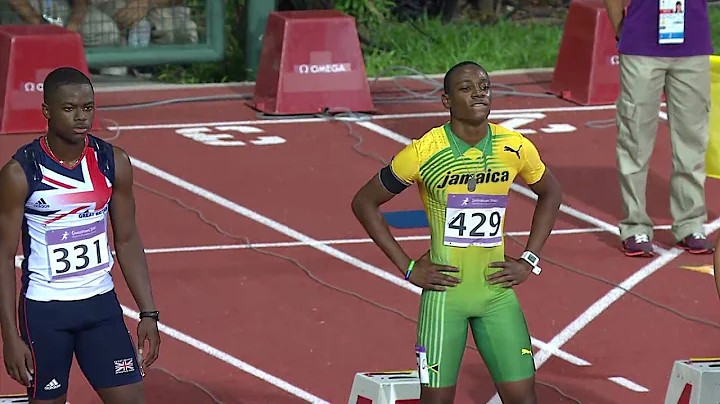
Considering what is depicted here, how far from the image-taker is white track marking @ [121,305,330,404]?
780cm

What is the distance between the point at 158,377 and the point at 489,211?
2.65 meters

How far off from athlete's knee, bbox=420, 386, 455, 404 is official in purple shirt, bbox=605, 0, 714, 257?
4243 mm

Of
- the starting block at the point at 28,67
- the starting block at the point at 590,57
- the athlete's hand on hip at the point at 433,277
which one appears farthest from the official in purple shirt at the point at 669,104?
the starting block at the point at 28,67

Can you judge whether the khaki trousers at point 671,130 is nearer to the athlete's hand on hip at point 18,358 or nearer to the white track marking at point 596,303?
the white track marking at point 596,303

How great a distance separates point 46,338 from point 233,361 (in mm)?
2455

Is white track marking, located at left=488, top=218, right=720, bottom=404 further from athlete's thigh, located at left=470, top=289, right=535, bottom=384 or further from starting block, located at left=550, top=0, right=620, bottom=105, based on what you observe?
starting block, located at left=550, top=0, right=620, bottom=105

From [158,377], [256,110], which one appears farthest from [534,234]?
[256,110]

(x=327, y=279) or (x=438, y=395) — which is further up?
(x=438, y=395)

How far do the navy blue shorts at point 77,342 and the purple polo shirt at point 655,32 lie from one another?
4.97m

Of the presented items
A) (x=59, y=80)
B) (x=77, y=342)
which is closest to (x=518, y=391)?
(x=77, y=342)

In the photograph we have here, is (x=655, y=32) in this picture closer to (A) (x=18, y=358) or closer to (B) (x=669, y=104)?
(B) (x=669, y=104)

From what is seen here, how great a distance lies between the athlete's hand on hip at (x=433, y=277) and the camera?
6.14m

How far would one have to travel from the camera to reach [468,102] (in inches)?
240

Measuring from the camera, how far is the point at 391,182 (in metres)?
6.27
